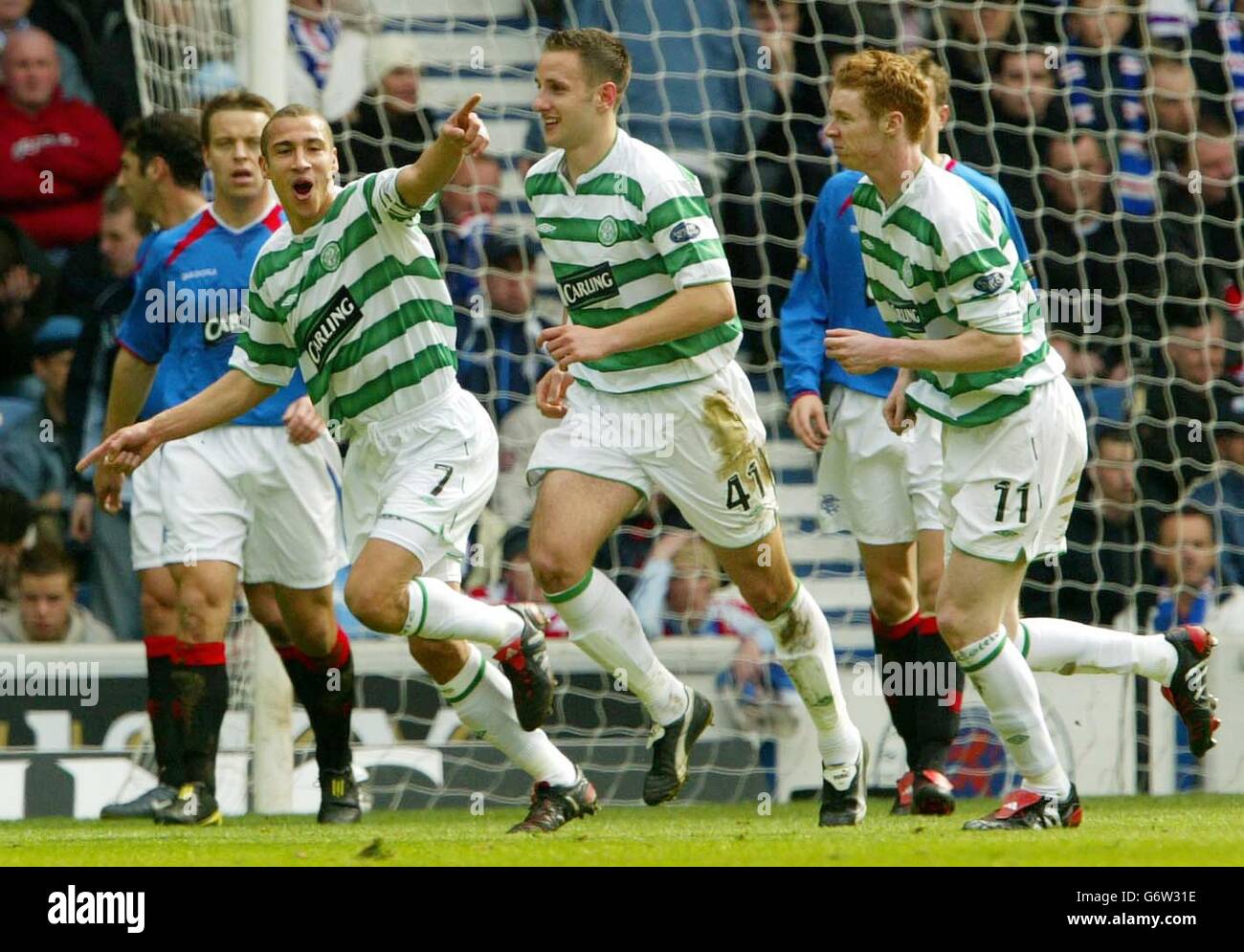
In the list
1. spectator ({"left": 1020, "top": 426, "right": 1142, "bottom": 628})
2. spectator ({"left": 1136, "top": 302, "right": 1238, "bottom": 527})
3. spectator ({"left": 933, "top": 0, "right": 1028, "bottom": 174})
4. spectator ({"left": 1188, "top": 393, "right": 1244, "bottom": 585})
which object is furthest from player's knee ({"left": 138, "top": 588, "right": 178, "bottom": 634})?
spectator ({"left": 1188, "top": 393, "right": 1244, "bottom": 585})

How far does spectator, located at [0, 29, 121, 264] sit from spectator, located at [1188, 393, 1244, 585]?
15.6 feet

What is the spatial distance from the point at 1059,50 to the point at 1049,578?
2215 millimetres

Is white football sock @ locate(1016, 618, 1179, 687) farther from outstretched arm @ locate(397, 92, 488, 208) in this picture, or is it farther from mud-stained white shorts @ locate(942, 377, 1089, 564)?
outstretched arm @ locate(397, 92, 488, 208)

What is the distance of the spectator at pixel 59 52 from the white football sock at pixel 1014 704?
5452mm

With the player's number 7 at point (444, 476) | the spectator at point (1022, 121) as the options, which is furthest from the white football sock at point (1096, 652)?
the spectator at point (1022, 121)

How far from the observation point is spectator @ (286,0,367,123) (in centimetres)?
870

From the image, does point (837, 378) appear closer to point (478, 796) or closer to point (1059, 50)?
point (478, 796)

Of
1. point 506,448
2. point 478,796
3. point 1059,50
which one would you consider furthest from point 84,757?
point 1059,50

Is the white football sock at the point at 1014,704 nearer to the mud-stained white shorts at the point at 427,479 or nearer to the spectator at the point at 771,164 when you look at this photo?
the mud-stained white shorts at the point at 427,479

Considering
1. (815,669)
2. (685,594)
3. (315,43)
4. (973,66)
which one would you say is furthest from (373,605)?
(973,66)

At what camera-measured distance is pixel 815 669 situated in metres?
5.72

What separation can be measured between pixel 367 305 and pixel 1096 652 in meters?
2.27

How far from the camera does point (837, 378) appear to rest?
6.69 m

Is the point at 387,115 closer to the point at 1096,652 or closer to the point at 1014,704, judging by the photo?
the point at 1096,652
